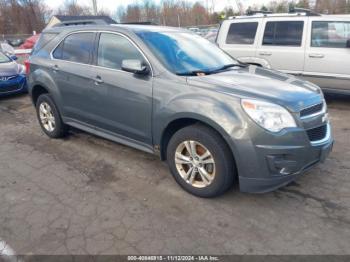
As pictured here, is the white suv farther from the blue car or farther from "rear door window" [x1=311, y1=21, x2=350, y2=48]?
the blue car

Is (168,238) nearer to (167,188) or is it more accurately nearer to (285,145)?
(167,188)

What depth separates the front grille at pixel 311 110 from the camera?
303 centimetres

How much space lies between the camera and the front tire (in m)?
3.05

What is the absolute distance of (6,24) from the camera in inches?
2301

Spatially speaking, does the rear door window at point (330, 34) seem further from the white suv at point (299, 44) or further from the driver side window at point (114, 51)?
the driver side window at point (114, 51)

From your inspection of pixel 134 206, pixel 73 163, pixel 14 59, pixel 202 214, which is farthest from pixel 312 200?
pixel 14 59

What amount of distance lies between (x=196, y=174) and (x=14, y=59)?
26.4 ft

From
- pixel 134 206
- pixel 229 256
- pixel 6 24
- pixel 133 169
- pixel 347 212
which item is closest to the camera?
pixel 229 256

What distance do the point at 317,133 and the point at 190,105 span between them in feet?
4.20

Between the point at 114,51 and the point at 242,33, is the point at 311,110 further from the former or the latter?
the point at 242,33

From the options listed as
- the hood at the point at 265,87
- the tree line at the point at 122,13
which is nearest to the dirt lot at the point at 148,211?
the hood at the point at 265,87

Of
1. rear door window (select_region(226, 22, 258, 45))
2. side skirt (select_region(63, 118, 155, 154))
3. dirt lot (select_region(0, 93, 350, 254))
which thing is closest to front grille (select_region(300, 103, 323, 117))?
dirt lot (select_region(0, 93, 350, 254))

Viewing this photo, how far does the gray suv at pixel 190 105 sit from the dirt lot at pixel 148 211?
291 millimetres

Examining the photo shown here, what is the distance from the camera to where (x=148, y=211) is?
3.14 metres
